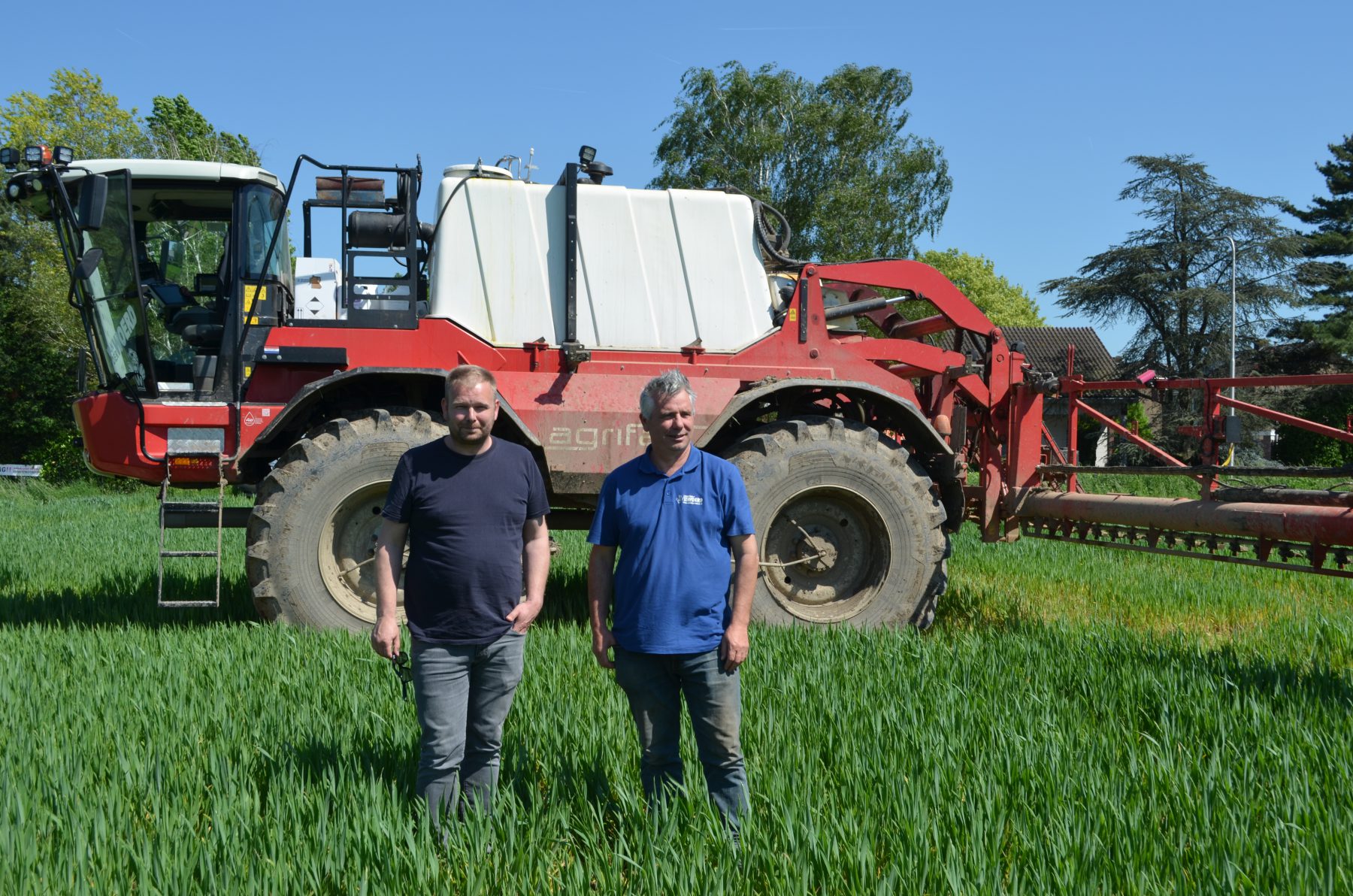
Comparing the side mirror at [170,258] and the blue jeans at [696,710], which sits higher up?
the side mirror at [170,258]

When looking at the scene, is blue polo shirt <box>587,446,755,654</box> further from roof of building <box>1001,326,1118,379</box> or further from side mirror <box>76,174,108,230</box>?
roof of building <box>1001,326,1118,379</box>

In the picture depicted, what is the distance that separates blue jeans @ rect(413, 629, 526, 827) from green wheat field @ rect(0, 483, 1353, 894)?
127 millimetres

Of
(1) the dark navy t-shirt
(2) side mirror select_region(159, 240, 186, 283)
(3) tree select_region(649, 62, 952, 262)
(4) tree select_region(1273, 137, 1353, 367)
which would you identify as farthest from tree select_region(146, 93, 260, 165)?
(4) tree select_region(1273, 137, 1353, 367)

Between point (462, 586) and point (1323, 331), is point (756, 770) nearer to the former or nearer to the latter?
point (462, 586)

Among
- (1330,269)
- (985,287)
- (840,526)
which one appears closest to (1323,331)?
(1330,269)

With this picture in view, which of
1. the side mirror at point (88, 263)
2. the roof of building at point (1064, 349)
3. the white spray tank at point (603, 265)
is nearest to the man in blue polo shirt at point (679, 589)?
the white spray tank at point (603, 265)

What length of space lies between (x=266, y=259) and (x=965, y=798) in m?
5.55

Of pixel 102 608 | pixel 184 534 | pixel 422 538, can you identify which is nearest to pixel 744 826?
pixel 422 538

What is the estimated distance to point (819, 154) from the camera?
31.7 metres

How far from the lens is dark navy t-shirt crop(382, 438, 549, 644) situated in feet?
11.4

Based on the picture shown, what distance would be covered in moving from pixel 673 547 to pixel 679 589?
0.43ft

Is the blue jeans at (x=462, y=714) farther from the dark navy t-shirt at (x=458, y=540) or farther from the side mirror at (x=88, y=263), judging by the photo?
the side mirror at (x=88, y=263)

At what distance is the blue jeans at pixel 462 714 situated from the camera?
3412 millimetres

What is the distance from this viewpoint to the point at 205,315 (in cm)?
707
